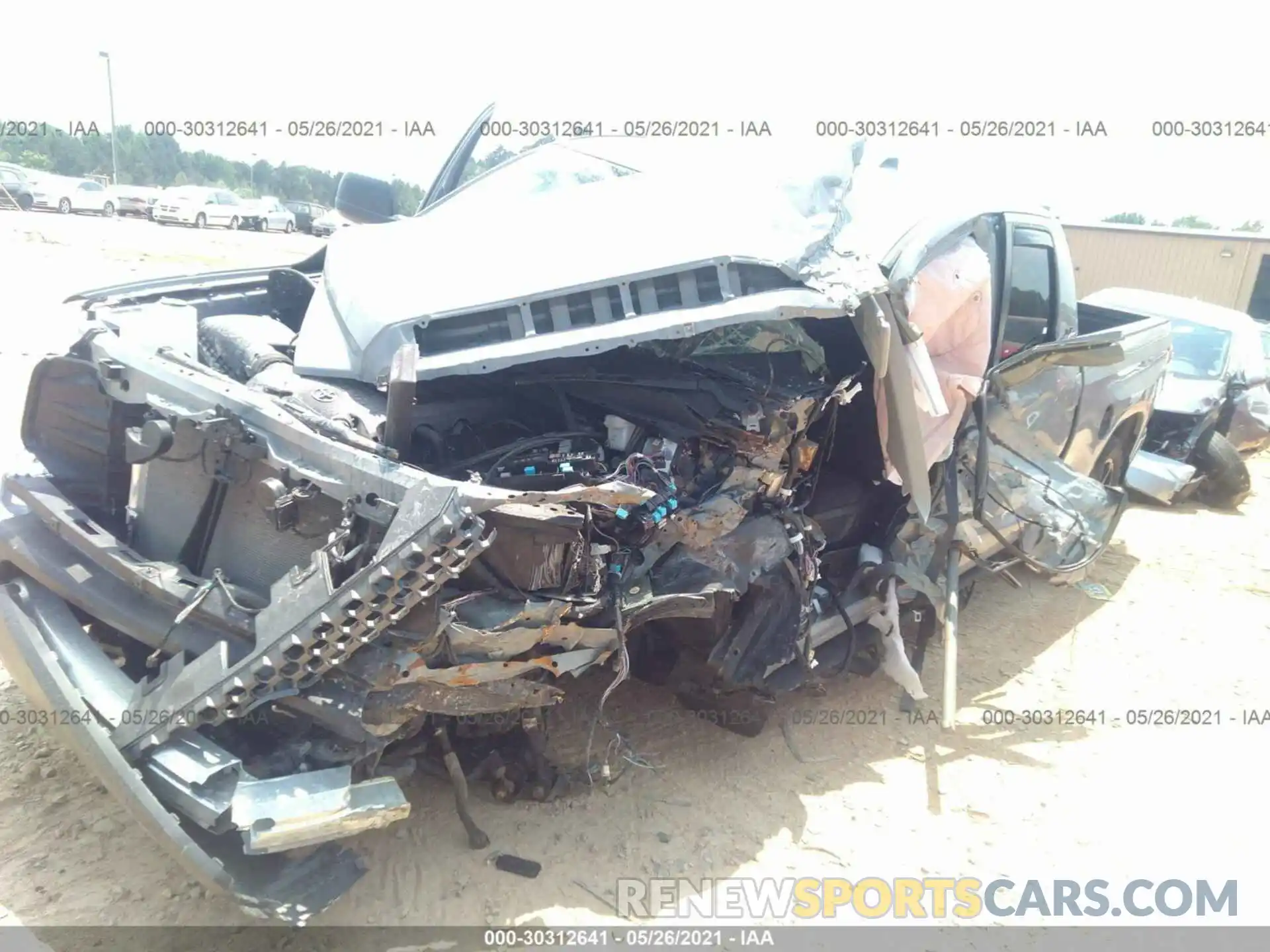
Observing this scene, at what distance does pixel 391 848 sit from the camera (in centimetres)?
299

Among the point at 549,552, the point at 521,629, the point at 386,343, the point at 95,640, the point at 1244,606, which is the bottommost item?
the point at 1244,606

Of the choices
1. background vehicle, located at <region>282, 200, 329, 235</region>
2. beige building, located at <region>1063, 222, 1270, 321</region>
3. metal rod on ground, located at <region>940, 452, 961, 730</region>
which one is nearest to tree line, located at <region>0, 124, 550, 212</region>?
background vehicle, located at <region>282, 200, 329, 235</region>

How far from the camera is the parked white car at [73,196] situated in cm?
2484

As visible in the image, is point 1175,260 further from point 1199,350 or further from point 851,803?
point 851,803

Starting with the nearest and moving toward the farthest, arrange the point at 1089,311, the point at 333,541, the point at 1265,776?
the point at 333,541
the point at 1265,776
the point at 1089,311

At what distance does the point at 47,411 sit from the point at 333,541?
1541mm

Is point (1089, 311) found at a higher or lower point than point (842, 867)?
higher

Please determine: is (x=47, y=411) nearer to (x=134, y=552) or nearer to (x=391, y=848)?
(x=134, y=552)

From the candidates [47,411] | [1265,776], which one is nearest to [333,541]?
[47,411]

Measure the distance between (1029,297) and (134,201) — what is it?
2942 cm

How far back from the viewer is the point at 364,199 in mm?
4387

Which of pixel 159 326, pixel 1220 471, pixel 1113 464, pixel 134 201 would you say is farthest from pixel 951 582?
pixel 134 201

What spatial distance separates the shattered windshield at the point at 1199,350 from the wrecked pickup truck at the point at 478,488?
5.28 m

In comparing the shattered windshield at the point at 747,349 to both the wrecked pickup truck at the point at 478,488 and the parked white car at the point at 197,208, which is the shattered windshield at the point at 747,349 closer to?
the wrecked pickup truck at the point at 478,488
